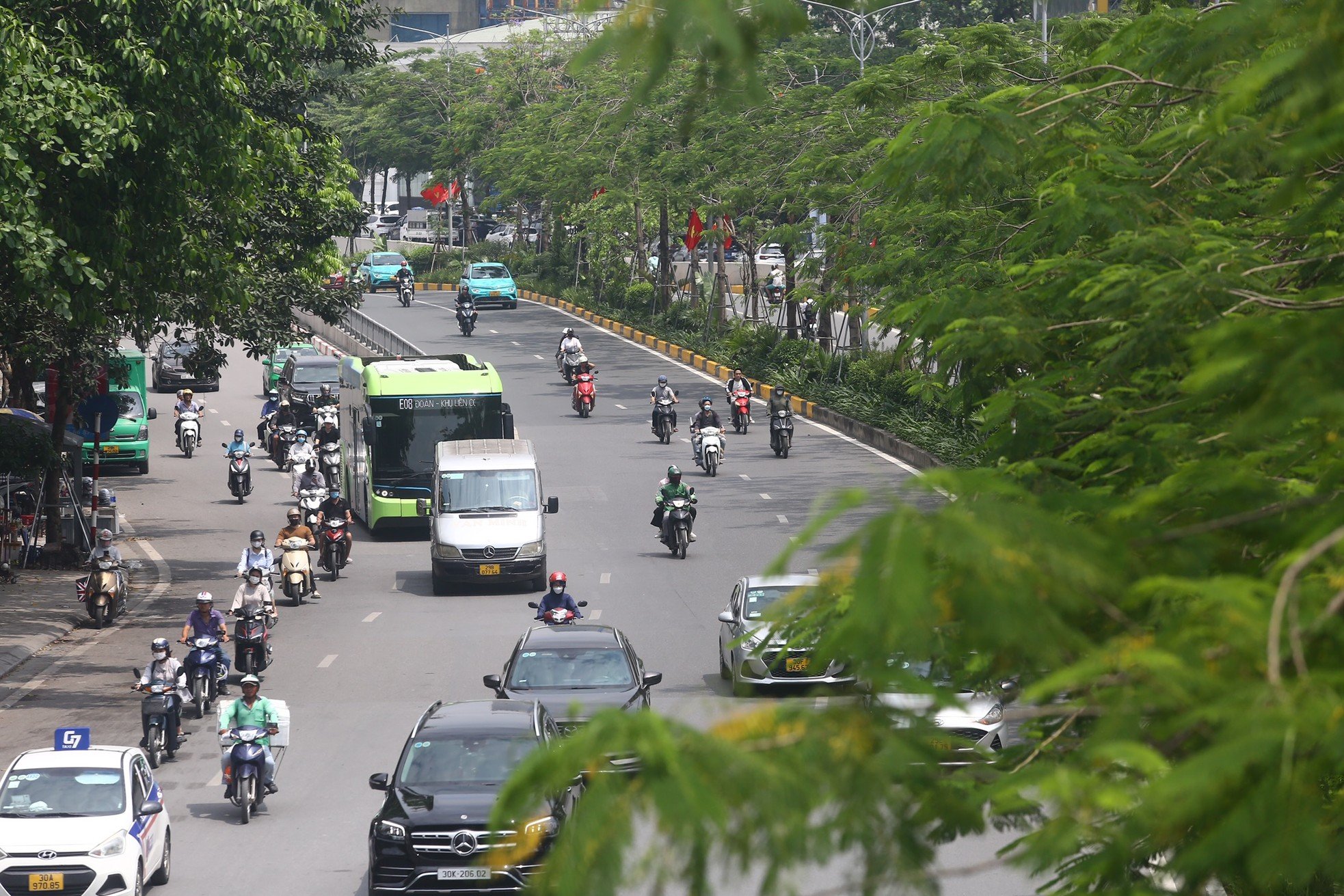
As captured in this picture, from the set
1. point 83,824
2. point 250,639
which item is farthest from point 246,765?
point 250,639

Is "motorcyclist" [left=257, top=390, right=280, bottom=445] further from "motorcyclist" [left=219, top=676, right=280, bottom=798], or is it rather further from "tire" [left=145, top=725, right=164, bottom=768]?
"motorcyclist" [left=219, top=676, right=280, bottom=798]

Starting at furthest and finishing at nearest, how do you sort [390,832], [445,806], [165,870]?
[165,870] < [445,806] < [390,832]

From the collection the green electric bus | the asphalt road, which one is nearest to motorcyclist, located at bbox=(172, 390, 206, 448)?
the asphalt road

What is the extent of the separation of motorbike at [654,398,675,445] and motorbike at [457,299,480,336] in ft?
74.0

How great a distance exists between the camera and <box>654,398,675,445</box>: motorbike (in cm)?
4050

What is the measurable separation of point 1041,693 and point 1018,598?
229 millimetres

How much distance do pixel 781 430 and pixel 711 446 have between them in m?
2.22

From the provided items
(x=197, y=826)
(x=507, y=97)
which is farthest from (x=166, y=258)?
(x=507, y=97)

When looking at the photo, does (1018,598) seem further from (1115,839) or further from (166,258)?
(166,258)

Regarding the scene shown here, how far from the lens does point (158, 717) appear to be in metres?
17.8

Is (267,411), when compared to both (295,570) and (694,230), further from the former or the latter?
(295,570)

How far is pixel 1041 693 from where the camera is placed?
3.70 metres

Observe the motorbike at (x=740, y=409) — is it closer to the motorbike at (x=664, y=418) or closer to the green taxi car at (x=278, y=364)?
the motorbike at (x=664, y=418)

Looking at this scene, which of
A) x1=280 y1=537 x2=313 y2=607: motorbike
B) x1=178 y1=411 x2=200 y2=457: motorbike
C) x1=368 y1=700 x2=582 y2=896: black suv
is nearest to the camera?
x1=368 y1=700 x2=582 y2=896: black suv
